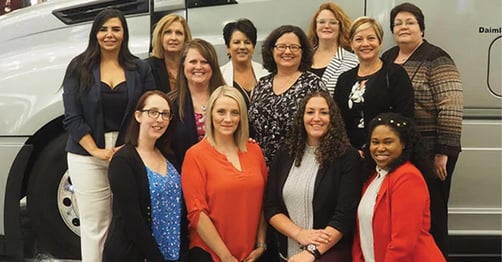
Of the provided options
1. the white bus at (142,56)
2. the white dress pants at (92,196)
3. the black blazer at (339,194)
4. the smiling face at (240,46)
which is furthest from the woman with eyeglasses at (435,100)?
the white dress pants at (92,196)

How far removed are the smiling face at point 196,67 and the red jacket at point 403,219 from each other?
1209 millimetres

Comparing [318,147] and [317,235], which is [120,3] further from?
[317,235]

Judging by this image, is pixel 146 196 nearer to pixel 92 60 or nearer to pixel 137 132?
pixel 137 132

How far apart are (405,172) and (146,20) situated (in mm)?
2319

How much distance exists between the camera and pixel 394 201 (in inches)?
121

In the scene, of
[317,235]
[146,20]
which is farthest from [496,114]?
[146,20]

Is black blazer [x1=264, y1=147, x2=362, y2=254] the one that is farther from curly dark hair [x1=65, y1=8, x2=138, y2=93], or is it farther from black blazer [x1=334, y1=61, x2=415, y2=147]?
curly dark hair [x1=65, y1=8, x2=138, y2=93]

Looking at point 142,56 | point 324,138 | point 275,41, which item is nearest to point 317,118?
point 324,138

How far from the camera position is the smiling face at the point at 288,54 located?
3709mm

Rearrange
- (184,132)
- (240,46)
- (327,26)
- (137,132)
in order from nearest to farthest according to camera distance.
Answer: (137,132)
(184,132)
(240,46)
(327,26)

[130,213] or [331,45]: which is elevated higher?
[331,45]

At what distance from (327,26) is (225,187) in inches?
59.4

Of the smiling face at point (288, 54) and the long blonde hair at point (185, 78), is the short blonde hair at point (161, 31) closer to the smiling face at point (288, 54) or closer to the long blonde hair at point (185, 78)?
the long blonde hair at point (185, 78)

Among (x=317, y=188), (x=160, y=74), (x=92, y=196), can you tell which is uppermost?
(x=160, y=74)
